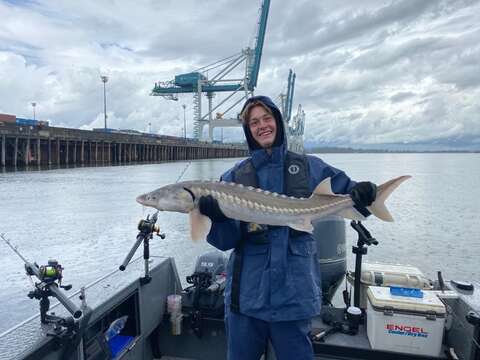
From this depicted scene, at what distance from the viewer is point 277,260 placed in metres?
2.06

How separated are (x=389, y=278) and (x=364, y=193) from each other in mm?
1819

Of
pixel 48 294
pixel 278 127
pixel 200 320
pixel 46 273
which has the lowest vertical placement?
pixel 200 320

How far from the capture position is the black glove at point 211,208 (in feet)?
7.35

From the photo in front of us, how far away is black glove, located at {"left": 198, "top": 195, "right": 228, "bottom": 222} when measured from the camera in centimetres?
224

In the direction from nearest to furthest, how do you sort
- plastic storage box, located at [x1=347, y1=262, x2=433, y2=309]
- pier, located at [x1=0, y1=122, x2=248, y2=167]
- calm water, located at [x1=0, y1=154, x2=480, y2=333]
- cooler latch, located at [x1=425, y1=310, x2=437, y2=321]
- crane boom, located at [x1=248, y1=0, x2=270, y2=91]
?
cooler latch, located at [x1=425, y1=310, x2=437, y2=321], plastic storage box, located at [x1=347, y1=262, x2=433, y2=309], calm water, located at [x1=0, y1=154, x2=480, y2=333], pier, located at [x1=0, y1=122, x2=248, y2=167], crane boom, located at [x1=248, y1=0, x2=270, y2=91]

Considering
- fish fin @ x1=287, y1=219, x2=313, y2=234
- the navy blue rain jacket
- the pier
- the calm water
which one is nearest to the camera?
the navy blue rain jacket

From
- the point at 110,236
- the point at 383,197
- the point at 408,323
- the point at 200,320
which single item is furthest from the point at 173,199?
the point at 110,236

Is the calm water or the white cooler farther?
the calm water

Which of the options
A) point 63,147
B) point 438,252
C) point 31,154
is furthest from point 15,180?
point 438,252

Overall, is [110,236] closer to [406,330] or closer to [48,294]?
[48,294]

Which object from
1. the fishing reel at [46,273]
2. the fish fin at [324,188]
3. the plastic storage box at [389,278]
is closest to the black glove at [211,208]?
the fish fin at [324,188]

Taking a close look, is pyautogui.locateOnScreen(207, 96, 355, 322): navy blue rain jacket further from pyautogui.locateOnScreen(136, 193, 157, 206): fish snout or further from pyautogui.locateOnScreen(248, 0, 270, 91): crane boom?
pyautogui.locateOnScreen(248, 0, 270, 91): crane boom

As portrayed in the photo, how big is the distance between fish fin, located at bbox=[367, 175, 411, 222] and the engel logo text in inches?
39.6

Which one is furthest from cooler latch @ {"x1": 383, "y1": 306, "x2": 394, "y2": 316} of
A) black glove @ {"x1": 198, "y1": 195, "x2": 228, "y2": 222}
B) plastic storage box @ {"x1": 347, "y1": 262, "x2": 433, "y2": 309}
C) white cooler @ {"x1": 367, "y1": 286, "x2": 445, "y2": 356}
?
black glove @ {"x1": 198, "y1": 195, "x2": 228, "y2": 222}
